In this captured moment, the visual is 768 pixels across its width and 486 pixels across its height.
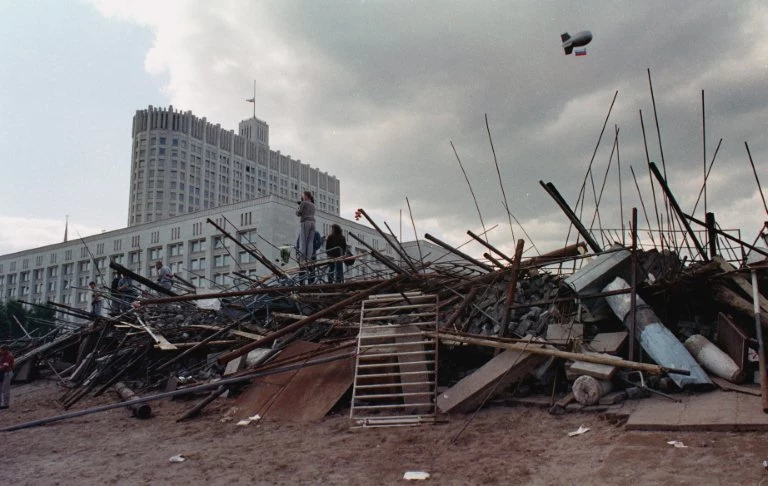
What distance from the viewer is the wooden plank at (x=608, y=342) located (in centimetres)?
605

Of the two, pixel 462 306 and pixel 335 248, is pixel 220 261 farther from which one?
pixel 462 306

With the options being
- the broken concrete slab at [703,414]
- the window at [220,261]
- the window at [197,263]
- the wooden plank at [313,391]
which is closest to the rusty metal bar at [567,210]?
the broken concrete slab at [703,414]

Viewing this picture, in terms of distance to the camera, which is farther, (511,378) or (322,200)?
(322,200)

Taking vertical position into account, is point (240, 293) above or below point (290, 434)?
above

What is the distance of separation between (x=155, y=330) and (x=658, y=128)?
1048cm

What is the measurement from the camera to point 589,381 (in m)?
5.42

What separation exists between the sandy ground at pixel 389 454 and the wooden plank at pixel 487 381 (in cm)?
17

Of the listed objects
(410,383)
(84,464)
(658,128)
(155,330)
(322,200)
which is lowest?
(84,464)

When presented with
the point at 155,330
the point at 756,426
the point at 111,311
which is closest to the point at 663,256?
the point at 756,426

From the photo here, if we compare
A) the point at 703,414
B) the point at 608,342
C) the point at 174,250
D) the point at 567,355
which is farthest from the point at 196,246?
the point at 703,414

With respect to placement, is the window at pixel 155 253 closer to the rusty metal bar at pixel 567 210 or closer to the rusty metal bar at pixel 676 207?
the rusty metal bar at pixel 567 210

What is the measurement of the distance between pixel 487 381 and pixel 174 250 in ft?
216

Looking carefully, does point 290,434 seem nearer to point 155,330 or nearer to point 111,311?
point 155,330

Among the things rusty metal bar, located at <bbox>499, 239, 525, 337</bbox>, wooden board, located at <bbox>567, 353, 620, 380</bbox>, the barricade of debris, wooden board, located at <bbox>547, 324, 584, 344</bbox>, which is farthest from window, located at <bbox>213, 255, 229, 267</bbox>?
wooden board, located at <bbox>567, 353, 620, 380</bbox>
